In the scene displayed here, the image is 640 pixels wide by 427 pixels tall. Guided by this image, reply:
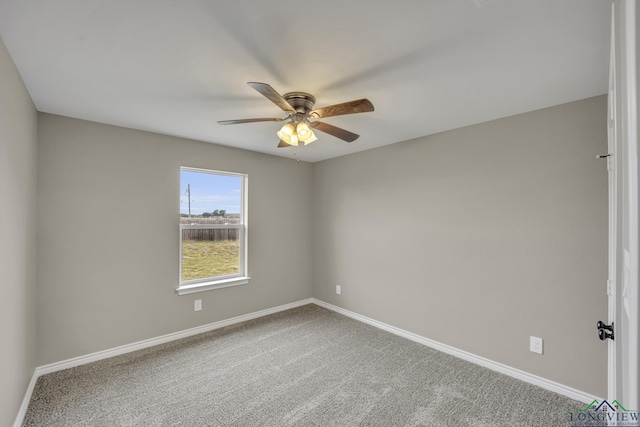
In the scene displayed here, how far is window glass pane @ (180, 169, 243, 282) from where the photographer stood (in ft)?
11.3

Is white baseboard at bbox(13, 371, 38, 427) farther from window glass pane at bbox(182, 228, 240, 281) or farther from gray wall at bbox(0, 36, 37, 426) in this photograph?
window glass pane at bbox(182, 228, 240, 281)

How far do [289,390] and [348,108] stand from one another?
223 cm

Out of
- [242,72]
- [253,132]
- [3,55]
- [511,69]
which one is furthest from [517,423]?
[3,55]

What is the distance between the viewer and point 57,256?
258 centimetres

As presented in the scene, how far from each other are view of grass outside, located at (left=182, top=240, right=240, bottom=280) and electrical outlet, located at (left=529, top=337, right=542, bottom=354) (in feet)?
10.8

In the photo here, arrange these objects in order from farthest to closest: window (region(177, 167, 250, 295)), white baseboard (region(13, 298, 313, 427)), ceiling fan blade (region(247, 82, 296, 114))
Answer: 1. window (region(177, 167, 250, 295))
2. white baseboard (region(13, 298, 313, 427))
3. ceiling fan blade (region(247, 82, 296, 114))

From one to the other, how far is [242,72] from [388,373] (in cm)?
272

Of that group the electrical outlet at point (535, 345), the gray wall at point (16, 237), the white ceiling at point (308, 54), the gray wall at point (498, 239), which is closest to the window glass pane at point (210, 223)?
the white ceiling at point (308, 54)

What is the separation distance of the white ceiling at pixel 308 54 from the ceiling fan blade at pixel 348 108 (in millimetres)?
183

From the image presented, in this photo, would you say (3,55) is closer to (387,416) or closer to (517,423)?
(387,416)

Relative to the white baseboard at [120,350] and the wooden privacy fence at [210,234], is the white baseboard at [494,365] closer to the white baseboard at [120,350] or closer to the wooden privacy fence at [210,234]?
the white baseboard at [120,350]

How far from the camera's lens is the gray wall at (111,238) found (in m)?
2.56

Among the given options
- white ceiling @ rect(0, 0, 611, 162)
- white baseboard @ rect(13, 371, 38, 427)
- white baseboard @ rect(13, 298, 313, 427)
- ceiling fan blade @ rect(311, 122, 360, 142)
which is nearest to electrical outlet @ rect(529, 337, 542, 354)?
white ceiling @ rect(0, 0, 611, 162)

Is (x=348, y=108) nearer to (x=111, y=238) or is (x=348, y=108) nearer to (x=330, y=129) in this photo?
(x=330, y=129)
